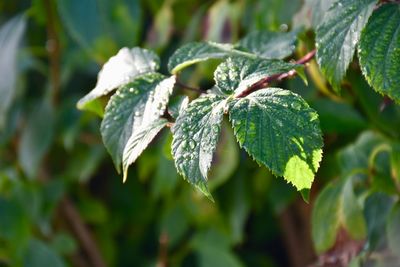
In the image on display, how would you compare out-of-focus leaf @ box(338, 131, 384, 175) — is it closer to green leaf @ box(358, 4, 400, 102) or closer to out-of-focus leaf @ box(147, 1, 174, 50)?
green leaf @ box(358, 4, 400, 102)

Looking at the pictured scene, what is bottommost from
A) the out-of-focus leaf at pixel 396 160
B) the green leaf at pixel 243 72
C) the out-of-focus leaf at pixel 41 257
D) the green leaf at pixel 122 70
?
the out-of-focus leaf at pixel 41 257

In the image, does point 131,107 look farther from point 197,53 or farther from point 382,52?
point 382,52

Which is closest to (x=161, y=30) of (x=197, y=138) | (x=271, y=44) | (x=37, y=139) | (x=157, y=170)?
(x=157, y=170)

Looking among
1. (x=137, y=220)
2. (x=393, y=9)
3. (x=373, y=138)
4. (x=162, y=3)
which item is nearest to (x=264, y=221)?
(x=137, y=220)

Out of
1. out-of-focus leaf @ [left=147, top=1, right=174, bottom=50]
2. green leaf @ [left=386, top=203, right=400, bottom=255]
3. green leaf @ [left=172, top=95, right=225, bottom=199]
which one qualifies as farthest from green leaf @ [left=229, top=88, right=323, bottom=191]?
out-of-focus leaf @ [left=147, top=1, right=174, bottom=50]

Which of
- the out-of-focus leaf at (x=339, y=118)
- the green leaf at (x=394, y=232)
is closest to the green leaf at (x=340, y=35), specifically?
the green leaf at (x=394, y=232)

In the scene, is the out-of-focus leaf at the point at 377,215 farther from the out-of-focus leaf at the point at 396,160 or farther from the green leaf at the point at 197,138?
the green leaf at the point at 197,138
